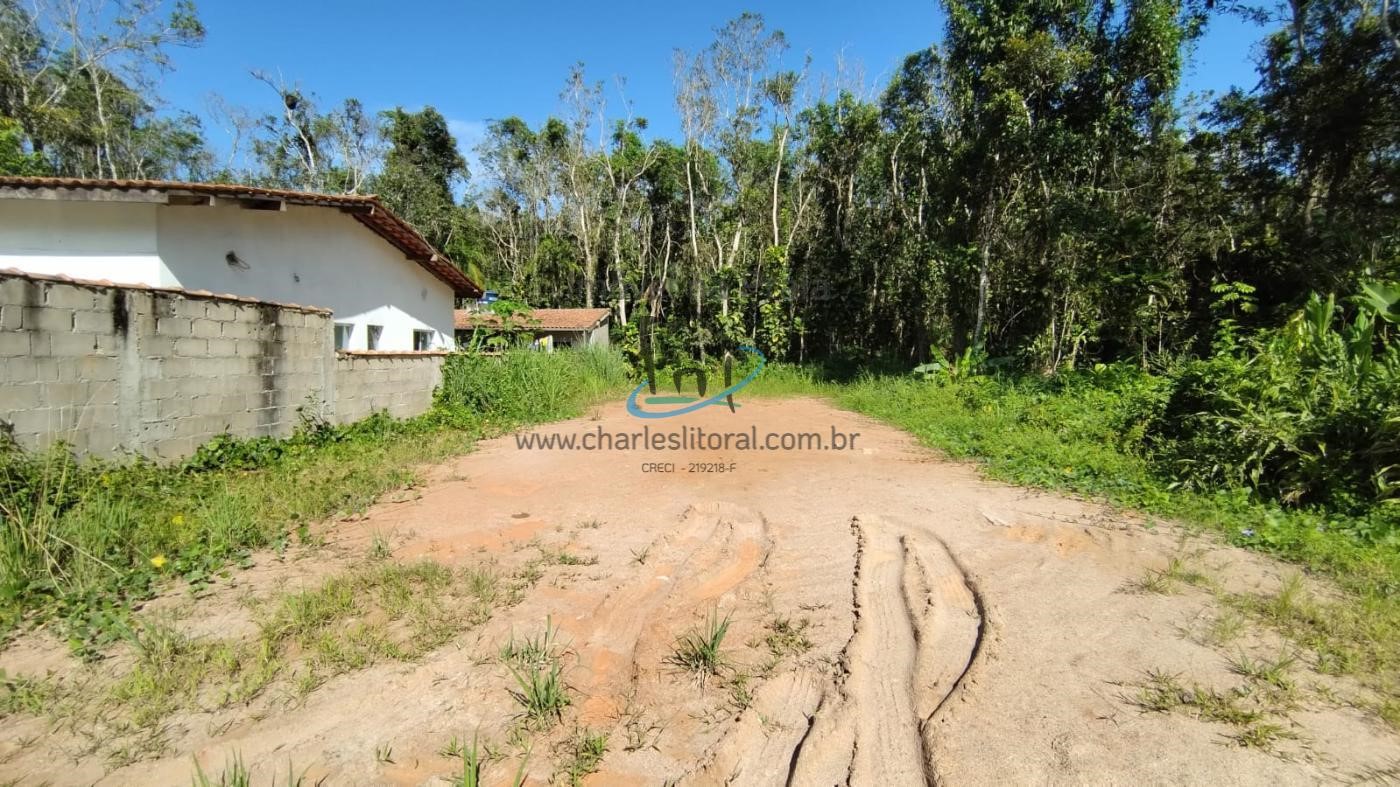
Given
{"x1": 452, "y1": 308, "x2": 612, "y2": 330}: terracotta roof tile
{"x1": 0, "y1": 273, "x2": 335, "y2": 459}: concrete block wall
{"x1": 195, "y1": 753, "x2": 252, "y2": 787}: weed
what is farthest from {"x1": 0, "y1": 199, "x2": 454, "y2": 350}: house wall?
{"x1": 195, "y1": 753, "x2": 252, "y2": 787}: weed

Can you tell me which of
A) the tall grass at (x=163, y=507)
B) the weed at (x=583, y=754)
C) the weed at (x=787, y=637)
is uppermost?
the tall grass at (x=163, y=507)

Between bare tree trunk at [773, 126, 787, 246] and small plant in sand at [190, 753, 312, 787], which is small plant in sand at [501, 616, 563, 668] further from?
bare tree trunk at [773, 126, 787, 246]

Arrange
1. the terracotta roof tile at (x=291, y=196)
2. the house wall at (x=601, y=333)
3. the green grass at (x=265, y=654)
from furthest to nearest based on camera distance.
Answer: the house wall at (x=601, y=333) → the terracotta roof tile at (x=291, y=196) → the green grass at (x=265, y=654)

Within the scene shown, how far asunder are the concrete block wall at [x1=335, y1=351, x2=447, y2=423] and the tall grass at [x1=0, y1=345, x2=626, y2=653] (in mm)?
276

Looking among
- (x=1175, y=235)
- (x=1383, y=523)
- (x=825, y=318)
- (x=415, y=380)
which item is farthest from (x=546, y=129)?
(x=1383, y=523)

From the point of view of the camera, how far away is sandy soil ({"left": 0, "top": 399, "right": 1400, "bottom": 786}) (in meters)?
1.91

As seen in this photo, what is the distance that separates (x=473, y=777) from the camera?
1784 mm

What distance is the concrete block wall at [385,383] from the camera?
707cm

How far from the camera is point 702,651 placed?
8.24 feet

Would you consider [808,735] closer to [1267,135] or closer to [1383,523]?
[1383,523]

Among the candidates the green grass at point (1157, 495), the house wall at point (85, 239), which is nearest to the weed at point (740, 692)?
the green grass at point (1157, 495)

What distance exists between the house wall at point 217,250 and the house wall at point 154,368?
1875mm

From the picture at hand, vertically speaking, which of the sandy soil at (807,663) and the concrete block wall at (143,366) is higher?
the concrete block wall at (143,366)

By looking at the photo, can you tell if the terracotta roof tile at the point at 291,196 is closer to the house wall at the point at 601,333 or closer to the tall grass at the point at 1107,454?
the house wall at the point at 601,333
